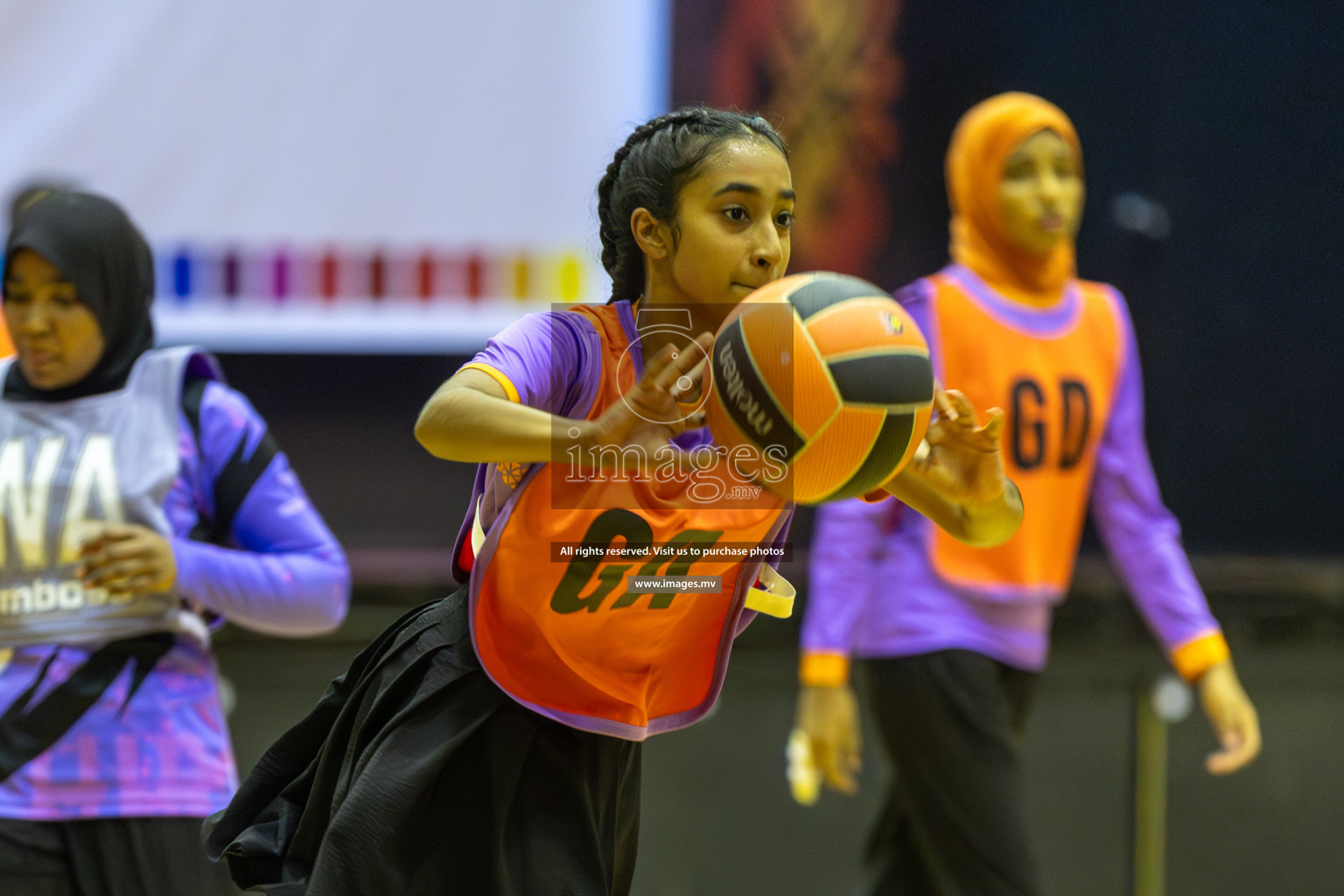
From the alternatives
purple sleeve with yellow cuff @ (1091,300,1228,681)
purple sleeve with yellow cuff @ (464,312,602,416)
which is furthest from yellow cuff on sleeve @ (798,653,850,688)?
purple sleeve with yellow cuff @ (464,312,602,416)

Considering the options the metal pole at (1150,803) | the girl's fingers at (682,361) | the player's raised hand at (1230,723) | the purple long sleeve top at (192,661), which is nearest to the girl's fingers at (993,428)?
the girl's fingers at (682,361)

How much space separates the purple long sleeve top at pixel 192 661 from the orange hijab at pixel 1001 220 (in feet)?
6.15

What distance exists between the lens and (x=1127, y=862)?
4.53 metres

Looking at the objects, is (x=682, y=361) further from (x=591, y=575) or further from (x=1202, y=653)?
(x=1202, y=653)

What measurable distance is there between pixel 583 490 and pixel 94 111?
3338mm

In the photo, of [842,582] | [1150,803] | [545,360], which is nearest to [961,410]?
[545,360]

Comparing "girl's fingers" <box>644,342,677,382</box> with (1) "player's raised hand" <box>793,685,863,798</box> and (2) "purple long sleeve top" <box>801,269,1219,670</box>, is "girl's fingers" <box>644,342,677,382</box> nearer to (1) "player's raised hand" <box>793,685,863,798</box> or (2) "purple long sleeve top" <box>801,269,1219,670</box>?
(2) "purple long sleeve top" <box>801,269,1219,670</box>

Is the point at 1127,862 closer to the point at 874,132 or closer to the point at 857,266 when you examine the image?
the point at 857,266

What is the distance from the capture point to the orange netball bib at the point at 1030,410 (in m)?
3.53

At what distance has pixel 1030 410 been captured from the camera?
11.9ft

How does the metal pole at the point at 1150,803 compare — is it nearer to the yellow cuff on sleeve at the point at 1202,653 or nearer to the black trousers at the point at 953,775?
the yellow cuff on sleeve at the point at 1202,653

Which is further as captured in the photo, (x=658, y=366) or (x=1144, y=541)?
(x=1144, y=541)

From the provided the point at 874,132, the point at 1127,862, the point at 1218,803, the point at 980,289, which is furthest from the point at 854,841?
the point at 874,132

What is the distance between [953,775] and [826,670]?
43 centimetres
